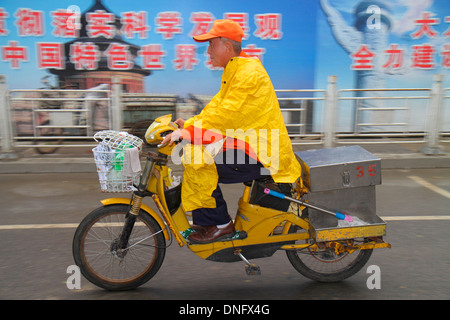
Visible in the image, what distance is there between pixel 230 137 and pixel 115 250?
1.23m

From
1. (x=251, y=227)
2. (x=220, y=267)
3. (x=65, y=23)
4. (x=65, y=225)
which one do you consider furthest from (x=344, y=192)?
(x=65, y=23)

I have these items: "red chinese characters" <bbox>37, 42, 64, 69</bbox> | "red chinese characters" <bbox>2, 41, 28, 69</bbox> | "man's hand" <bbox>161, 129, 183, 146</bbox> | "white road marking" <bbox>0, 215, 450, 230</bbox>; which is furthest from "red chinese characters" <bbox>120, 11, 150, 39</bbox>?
"man's hand" <bbox>161, 129, 183, 146</bbox>

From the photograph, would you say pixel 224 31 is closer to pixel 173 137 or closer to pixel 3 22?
pixel 173 137

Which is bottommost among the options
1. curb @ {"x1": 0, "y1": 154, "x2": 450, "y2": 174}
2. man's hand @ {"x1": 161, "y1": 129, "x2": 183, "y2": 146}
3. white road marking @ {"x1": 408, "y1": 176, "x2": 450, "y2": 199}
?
white road marking @ {"x1": 408, "y1": 176, "x2": 450, "y2": 199}

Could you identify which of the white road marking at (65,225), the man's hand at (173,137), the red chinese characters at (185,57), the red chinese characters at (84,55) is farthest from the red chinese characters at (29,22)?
the man's hand at (173,137)

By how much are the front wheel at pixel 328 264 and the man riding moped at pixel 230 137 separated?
0.67 meters

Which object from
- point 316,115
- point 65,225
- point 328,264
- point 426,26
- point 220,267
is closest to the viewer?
point 328,264

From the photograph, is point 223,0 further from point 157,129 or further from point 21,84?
point 157,129

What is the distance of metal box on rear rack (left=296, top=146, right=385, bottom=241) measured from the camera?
3.15 meters

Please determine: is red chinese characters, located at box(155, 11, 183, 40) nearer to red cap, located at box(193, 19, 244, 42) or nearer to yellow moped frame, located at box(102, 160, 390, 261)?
red cap, located at box(193, 19, 244, 42)

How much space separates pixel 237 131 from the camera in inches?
118

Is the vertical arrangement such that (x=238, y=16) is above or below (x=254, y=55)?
above

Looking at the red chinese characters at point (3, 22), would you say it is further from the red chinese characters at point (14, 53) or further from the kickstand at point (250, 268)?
the kickstand at point (250, 268)

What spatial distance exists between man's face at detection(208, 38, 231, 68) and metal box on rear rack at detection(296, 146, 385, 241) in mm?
978
